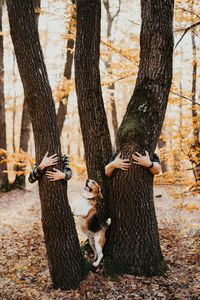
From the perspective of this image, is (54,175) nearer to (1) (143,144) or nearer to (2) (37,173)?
(2) (37,173)

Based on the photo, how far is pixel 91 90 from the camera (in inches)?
235

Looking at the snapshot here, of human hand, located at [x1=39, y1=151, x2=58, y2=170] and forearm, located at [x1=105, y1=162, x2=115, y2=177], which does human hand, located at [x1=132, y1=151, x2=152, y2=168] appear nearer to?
forearm, located at [x1=105, y1=162, x2=115, y2=177]

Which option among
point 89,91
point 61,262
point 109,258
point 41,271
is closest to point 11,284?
point 41,271

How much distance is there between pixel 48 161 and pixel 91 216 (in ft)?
3.54

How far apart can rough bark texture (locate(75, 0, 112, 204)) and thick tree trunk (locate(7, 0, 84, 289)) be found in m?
0.84

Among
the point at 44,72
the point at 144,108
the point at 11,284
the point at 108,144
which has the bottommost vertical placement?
the point at 11,284

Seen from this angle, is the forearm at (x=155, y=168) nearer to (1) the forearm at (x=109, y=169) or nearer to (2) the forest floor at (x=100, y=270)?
(1) the forearm at (x=109, y=169)

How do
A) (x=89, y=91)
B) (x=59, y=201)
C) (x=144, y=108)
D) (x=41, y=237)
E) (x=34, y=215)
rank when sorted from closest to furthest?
1. (x=59, y=201)
2. (x=144, y=108)
3. (x=89, y=91)
4. (x=41, y=237)
5. (x=34, y=215)

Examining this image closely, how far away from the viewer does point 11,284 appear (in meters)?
5.73

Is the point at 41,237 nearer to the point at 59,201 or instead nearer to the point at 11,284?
the point at 11,284

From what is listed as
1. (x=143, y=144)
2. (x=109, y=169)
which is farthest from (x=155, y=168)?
(x=109, y=169)

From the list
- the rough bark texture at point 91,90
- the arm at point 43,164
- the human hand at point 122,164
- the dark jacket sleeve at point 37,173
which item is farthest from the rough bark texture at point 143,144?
the dark jacket sleeve at point 37,173

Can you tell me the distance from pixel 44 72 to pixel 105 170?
1.81 meters

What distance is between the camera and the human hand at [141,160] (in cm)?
539
